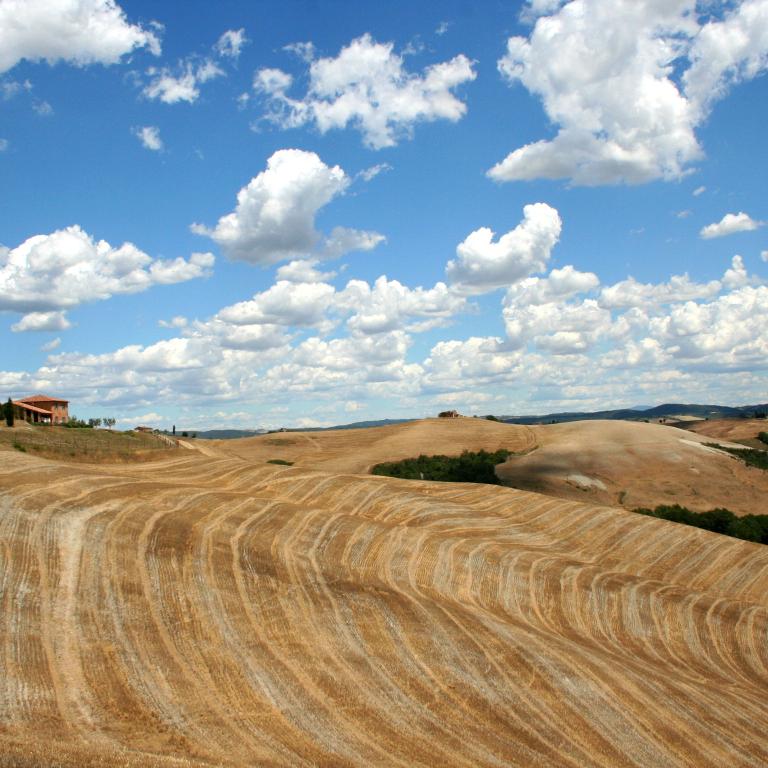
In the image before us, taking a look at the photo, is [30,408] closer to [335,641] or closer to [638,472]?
[638,472]

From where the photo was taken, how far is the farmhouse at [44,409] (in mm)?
140375

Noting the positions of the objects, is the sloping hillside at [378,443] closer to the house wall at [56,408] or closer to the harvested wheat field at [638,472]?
the harvested wheat field at [638,472]

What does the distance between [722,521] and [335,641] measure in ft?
222

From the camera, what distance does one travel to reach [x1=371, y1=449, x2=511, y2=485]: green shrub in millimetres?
105938

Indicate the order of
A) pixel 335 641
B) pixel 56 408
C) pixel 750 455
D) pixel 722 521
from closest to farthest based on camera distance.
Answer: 1. pixel 335 641
2. pixel 722 521
3. pixel 750 455
4. pixel 56 408

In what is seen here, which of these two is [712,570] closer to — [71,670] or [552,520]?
[552,520]

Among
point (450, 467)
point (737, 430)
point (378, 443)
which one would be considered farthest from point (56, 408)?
point (737, 430)

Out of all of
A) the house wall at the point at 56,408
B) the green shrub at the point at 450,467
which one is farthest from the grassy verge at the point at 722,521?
the house wall at the point at 56,408

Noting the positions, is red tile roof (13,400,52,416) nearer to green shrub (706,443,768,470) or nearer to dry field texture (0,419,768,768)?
dry field texture (0,419,768,768)

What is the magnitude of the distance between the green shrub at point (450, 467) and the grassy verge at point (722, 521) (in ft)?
79.4

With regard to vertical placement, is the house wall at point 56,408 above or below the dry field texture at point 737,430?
above

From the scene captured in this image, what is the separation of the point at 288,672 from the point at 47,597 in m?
10.6

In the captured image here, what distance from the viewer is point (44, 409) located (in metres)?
155

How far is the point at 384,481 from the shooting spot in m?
65.6
